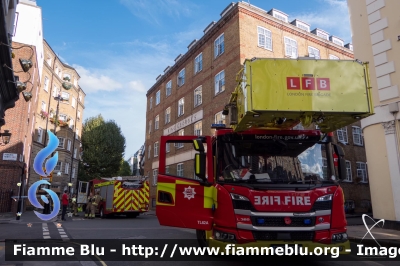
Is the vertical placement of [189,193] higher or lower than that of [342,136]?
lower

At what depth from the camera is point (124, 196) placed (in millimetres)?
19531

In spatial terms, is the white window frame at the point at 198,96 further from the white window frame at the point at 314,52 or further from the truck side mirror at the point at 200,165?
the truck side mirror at the point at 200,165

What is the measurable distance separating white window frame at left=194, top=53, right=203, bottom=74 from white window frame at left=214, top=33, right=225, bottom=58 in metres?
2.33

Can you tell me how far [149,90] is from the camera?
36.6 m

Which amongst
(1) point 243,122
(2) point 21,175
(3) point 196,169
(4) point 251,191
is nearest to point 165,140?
(3) point 196,169

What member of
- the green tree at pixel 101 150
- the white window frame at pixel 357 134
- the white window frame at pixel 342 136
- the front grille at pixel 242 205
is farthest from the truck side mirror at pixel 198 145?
the green tree at pixel 101 150

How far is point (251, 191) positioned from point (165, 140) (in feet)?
6.91

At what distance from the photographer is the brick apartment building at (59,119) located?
107 feet

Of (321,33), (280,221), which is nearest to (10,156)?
(280,221)

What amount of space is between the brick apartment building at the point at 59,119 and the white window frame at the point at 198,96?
41.9ft

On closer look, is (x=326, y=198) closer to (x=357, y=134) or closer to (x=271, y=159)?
(x=271, y=159)

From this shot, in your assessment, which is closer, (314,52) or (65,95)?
(314,52)

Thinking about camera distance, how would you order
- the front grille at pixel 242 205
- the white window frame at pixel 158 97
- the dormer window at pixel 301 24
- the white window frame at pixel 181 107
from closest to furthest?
the front grille at pixel 242 205
the dormer window at pixel 301 24
the white window frame at pixel 181 107
the white window frame at pixel 158 97

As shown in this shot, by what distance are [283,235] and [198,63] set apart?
22.4 m
